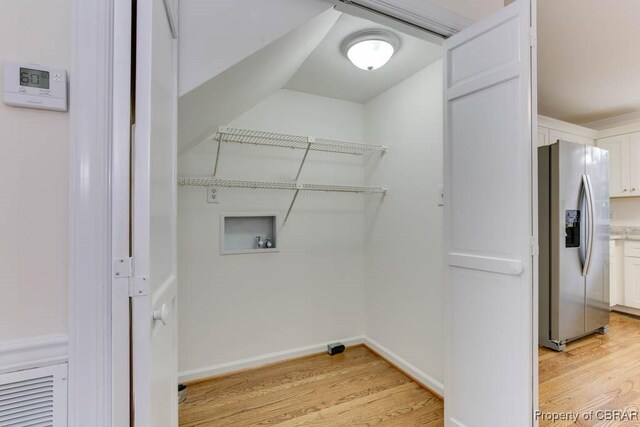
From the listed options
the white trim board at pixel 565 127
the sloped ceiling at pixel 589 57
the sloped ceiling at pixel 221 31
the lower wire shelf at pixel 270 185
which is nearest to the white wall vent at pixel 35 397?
the sloped ceiling at pixel 221 31

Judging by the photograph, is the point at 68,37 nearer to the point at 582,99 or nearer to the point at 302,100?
the point at 302,100

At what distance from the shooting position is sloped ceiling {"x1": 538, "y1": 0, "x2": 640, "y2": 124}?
1881 mm

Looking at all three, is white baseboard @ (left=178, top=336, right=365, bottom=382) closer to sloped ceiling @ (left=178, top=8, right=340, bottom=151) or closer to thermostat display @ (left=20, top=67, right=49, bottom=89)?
sloped ceiling @ (left=178, top=8, right=340, bottom=151)

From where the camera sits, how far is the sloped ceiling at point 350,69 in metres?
1.84

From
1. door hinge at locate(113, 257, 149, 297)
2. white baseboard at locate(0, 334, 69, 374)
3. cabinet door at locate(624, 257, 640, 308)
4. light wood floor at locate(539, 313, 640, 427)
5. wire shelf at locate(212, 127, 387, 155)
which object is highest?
wire shelf at locate(212, 127, 387, 155)

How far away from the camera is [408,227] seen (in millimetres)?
2338

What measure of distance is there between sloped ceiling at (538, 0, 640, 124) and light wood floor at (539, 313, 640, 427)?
2464 mm

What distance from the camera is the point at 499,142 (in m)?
1.31

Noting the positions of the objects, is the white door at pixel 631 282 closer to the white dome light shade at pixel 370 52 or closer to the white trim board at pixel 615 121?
the white trim board at pixel 615 121

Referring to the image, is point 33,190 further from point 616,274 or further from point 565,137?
point 616,274

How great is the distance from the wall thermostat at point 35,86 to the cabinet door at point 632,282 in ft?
16.8

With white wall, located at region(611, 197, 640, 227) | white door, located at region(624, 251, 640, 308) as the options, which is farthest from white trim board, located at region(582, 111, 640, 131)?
white door, located at region(624, 251, 640, 308)

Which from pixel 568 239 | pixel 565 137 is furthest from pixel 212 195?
pixel 565 137

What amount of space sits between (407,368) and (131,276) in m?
2.20
